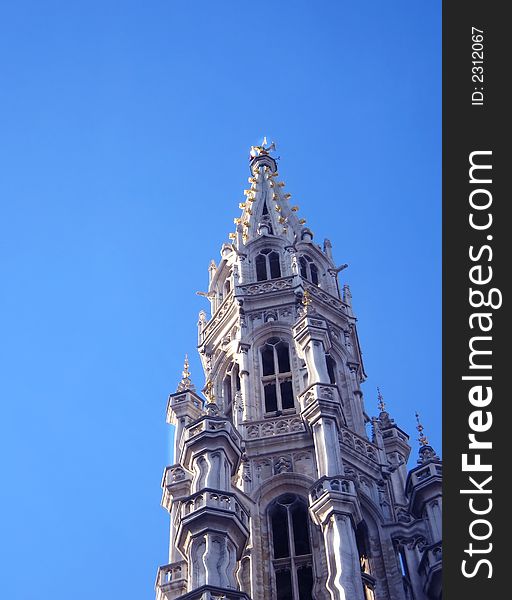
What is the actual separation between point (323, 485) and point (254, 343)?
1074 centimetres

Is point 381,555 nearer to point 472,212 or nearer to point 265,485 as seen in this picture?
point 265,485

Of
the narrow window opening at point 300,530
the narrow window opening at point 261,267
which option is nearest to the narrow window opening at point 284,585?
the narrow window opening at point 300,530

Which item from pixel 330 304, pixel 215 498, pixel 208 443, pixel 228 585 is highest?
pixel 330 304

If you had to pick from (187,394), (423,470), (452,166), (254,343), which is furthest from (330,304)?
(452,166)

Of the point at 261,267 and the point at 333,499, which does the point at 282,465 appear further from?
the point at 261,267

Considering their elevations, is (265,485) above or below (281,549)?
above

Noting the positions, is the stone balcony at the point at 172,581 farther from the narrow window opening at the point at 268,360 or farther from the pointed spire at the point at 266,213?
the pointed spire at the point at 266,213

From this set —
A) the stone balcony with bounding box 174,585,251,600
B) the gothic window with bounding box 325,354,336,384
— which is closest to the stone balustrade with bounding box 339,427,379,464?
the gothic window with bounding box 325,354,336,384

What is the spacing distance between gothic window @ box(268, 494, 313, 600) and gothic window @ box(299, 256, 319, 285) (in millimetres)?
14053

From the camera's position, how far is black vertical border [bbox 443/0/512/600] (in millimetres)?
13539

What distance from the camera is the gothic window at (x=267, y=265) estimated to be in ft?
146

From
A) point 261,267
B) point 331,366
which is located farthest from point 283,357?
point 261,267

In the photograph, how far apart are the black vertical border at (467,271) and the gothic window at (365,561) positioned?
16232mm

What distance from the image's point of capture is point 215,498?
94.2 feet
